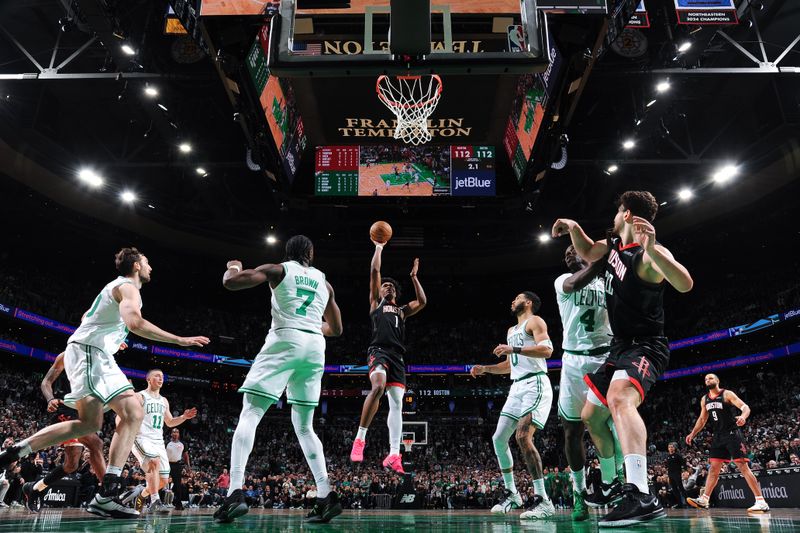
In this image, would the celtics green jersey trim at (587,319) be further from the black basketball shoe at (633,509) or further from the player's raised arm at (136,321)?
the player's raised arm at (136,321)

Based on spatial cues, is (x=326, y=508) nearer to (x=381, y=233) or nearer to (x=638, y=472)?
(x=638, y=472)

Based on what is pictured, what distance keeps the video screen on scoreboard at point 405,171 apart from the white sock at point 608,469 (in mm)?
7814

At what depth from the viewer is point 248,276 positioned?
440 centimetres

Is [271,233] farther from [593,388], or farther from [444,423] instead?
[593,388]

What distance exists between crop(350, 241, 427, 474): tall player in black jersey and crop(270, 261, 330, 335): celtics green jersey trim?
223cm

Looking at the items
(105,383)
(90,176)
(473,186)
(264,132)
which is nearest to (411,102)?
(473,186)

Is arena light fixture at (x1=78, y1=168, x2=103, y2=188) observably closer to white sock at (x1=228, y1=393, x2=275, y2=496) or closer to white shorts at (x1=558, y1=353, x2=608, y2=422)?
white sock at (x1=228, y1=393, x2=275, y2=496)

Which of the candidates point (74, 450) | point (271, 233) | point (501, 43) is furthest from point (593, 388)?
point (271, 233)

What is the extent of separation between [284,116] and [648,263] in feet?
29.8

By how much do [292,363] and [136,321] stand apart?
4.72 feet

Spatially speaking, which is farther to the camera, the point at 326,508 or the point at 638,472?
the point at 326,508

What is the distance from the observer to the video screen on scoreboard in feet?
40.4

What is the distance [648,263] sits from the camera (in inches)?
159

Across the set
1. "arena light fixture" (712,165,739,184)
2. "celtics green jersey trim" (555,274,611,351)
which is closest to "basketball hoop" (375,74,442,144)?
"celtics green jersey trim" (555,274,611,351)
